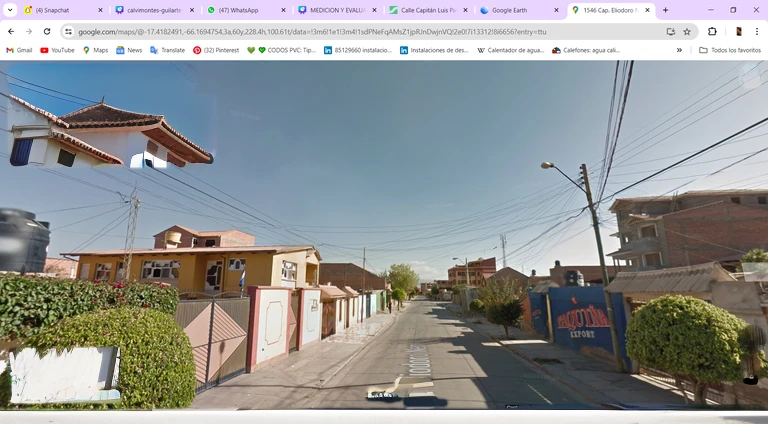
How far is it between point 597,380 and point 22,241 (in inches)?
490

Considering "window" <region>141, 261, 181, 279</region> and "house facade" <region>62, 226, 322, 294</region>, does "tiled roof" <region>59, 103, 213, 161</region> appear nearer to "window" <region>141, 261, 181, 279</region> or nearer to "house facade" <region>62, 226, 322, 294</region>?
"house facade" <region>62, 226, 322, 294</region>

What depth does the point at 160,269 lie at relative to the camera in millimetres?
15609

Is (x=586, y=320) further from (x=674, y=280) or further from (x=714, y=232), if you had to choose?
(x=714, y=232)

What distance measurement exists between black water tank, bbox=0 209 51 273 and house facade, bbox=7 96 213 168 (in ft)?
2.22

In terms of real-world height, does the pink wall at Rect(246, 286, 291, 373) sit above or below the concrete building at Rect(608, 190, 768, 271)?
below

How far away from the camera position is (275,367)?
10.1 metres

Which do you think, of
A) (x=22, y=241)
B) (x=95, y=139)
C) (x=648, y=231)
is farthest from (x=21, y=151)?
(x=648, y=231)

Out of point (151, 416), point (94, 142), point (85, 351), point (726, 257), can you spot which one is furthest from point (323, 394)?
point (726, 257)

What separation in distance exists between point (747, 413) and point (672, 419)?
27.1 inches

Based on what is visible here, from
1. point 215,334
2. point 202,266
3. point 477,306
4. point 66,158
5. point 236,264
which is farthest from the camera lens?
point 477,306

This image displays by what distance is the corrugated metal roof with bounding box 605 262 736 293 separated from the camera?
6590 mm

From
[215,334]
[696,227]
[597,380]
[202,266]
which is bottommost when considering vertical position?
[597,380]

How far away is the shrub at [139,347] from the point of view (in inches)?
113

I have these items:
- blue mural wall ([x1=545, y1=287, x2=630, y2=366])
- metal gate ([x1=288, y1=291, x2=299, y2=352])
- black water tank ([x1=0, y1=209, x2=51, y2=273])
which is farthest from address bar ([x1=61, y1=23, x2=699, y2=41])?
metal gate ([x1=288, y1=291, x2=299, y2=352])
